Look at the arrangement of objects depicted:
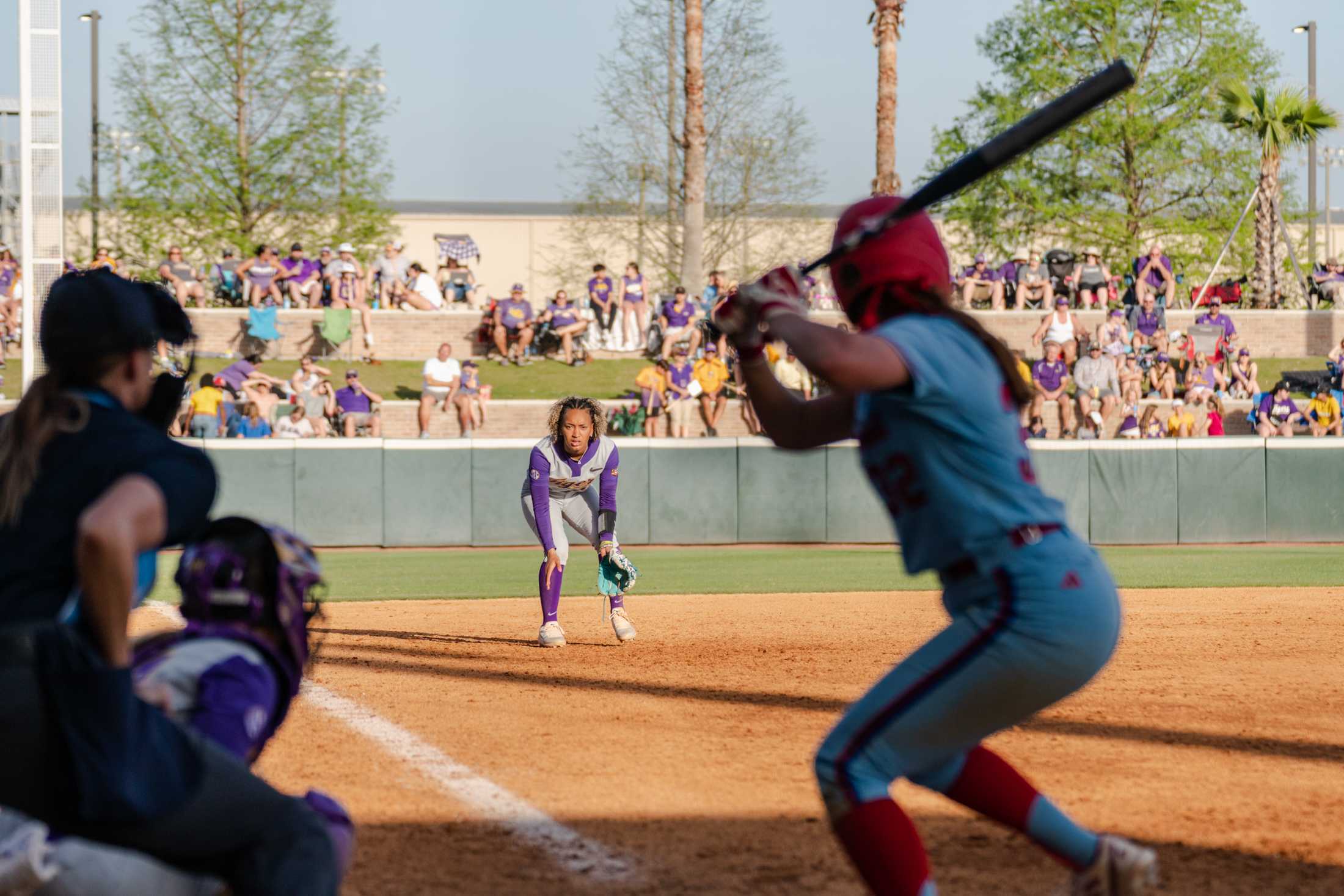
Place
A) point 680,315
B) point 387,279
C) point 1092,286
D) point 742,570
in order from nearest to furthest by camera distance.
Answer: point 742,570, point 680,315, point 1092,286, point 387,279

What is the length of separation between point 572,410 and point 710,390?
14.2 m

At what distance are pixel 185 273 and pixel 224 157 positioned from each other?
811cm

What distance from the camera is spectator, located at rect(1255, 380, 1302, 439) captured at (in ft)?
74.1

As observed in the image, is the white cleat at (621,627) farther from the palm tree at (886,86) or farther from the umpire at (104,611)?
the palm tree at (886,86)

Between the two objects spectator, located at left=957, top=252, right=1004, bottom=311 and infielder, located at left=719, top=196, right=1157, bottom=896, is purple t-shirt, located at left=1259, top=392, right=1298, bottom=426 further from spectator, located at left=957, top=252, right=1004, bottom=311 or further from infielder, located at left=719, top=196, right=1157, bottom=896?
infielder, located at left=719, top=196, right=1157, bottom=896

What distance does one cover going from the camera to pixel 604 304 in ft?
97.3

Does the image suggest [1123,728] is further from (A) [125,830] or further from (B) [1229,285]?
(B) [1229,285]

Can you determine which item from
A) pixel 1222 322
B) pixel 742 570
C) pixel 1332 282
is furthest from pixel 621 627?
pixel 1332 282

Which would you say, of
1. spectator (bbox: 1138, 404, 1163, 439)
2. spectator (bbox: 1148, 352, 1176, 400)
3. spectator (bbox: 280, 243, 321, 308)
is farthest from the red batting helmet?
spectator (bbox: 280, 243, 321, 308)

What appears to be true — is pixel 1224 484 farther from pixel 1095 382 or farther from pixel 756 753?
pixel 756 753

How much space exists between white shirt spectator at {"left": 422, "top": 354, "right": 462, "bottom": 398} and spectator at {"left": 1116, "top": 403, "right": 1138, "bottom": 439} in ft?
36.9

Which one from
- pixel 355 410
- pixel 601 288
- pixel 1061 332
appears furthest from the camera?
pixel 601 288

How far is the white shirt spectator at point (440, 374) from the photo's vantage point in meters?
24.1

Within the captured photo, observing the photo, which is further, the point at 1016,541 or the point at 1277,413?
the point at 1277,413
